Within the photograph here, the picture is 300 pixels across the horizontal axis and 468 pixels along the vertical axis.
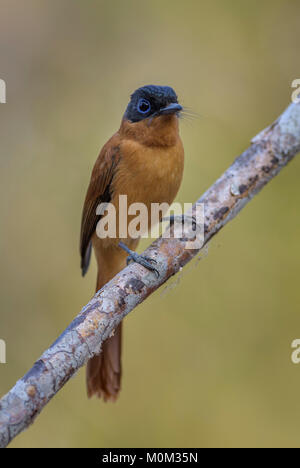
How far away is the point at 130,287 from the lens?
2764 millimetres

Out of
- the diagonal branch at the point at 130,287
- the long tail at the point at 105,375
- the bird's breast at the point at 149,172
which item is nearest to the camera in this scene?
the diagonal branch at the point at 130,287

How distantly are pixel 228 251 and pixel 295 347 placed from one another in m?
1.08

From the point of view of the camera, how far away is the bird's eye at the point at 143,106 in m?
2.99

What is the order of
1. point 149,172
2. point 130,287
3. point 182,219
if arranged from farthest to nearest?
1. point 182,219
2. point 149,172
3. point 130,287

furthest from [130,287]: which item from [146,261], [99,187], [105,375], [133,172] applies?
[105,375]

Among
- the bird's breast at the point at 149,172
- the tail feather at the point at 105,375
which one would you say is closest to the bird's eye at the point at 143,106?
the bird's breast at the point at 149,172

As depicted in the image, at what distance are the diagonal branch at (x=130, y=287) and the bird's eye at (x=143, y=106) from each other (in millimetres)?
638

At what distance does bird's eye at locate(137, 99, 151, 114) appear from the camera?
2.99 metres

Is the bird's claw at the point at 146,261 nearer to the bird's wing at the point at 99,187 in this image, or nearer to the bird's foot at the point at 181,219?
the bird's foot at the point at 181,219

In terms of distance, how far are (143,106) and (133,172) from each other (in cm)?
44

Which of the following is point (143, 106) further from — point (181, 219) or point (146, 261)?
point (146, 261)

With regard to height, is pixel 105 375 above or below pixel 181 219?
below
